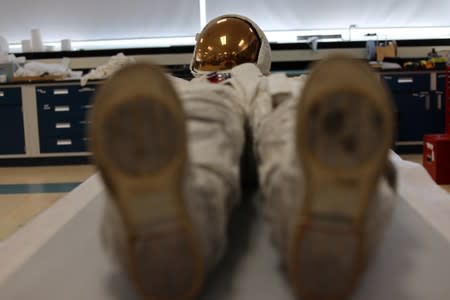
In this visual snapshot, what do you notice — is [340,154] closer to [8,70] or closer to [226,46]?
[226,46]

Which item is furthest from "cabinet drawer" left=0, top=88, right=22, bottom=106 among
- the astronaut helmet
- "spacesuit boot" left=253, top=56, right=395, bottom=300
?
"spacesuit boot" left=253, top=56, right=395, bottom=300

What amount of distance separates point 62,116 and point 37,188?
3.48 ft

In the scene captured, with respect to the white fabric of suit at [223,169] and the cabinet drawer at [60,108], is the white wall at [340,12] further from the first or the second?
the white fabric of suit at [223,169]

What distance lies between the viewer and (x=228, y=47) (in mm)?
1508

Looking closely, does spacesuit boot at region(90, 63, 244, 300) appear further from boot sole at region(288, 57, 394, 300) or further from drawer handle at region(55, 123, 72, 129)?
drawer handle at region(55, 123, 72, 129)

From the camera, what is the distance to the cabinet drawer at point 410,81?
467 cm

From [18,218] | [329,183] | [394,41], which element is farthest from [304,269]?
[394,41]

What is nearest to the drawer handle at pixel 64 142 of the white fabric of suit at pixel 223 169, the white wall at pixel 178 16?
the white wall at pixel 178 16

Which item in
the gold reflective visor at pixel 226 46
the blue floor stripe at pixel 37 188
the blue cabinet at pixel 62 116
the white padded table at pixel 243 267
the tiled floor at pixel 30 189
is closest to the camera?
the white padded table at pixel 243 267

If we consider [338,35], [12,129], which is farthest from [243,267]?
[338,35]

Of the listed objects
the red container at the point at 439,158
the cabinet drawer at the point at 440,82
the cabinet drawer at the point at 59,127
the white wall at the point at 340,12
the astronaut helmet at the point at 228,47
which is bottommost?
the red container at the point at 439,158

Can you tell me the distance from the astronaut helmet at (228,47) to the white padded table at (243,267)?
2.23 ft

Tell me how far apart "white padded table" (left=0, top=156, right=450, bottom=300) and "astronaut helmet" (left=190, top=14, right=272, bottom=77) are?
2.23ft

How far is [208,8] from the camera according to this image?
5449mm
